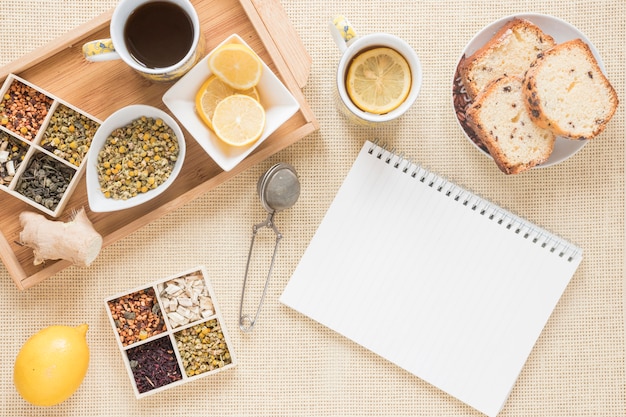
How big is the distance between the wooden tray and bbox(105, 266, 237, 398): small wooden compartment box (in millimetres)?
131

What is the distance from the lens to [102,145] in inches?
38.9

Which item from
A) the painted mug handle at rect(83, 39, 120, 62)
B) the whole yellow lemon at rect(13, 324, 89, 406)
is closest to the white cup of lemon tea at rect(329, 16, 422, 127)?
the painted mug handle at rect(83, 39, 120, 62)

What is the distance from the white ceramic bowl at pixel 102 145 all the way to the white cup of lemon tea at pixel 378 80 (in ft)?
0.94

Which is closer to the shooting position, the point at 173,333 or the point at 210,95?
the point at 210,95

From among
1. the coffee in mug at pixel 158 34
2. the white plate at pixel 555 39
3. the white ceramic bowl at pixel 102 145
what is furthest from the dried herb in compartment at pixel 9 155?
the white plate at pixel 555 39

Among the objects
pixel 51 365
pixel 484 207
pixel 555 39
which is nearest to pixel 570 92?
pixel 555 39

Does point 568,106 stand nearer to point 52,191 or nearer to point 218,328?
point 218,328

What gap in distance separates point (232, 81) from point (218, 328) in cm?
45

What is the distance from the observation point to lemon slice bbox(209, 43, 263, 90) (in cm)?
95

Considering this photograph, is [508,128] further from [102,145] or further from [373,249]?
[102,145]

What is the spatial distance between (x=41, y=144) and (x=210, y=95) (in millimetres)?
306

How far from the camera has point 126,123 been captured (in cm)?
100

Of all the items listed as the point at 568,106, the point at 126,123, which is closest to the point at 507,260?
the point at 568,106

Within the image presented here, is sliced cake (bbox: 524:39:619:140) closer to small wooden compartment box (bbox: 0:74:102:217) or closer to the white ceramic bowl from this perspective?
the white ceramic bowl
